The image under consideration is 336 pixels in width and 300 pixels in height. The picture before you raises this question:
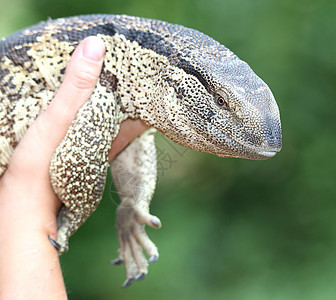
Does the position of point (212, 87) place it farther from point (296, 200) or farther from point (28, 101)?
point (296, 200)

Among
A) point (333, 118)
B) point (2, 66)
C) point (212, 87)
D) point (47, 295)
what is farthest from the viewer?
point (333, 118)

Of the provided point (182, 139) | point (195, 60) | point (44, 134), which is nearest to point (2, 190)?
point (44, 134)

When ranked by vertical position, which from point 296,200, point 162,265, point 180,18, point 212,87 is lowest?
point 162,265

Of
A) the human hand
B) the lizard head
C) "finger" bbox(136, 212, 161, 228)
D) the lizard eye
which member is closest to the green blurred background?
"finger" bbox(136, 212, 161, 228)

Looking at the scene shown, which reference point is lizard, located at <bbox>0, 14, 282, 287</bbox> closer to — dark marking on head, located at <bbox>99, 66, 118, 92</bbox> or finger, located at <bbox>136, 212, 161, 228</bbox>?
dark marking on head, located at <bbox>99, 66, 118, 92</bbox>

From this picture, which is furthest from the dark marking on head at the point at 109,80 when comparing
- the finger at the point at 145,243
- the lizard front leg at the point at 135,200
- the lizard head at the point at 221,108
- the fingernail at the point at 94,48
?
the finger at the point at 145,243

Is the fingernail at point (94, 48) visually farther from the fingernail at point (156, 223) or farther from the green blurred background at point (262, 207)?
the green blurred background at point (262, 207)

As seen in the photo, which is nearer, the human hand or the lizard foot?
the human hand

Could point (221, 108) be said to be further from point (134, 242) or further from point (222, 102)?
point (134, 242)

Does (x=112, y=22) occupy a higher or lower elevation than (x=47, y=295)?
higher
